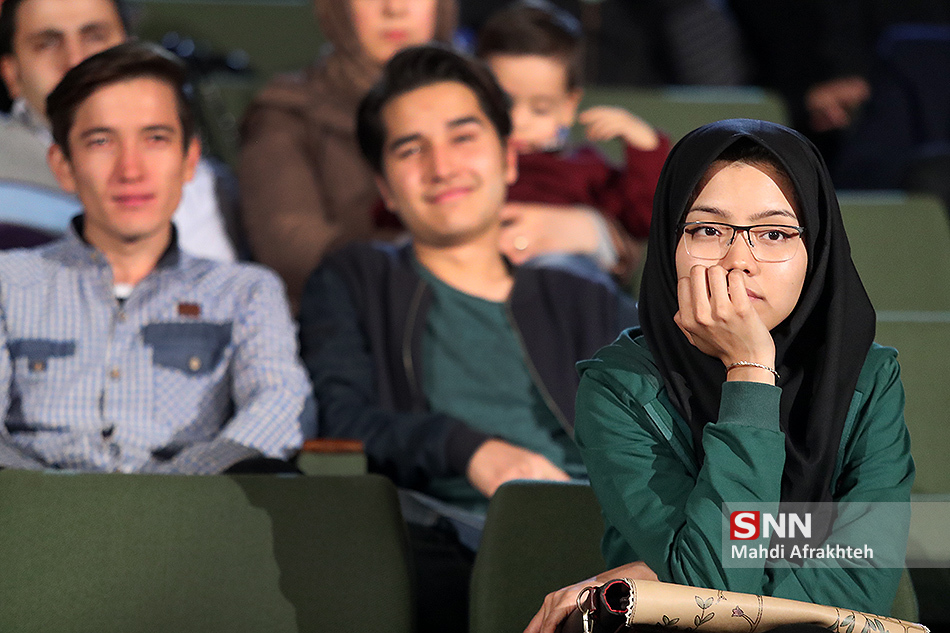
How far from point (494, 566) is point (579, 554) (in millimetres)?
99

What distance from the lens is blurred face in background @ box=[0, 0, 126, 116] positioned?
84.4 inches

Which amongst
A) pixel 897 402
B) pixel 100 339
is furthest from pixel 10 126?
pixel 897 402

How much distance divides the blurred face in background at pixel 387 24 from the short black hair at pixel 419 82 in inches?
17.7

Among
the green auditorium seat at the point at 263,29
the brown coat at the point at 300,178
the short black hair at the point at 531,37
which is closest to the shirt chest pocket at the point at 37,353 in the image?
the brown coat at the point at 300,178

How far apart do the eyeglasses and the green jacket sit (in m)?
0.13

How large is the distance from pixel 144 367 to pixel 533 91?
112 cm

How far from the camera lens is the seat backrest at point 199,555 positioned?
4.09ft

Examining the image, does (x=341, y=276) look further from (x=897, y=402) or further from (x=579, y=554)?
(x=897, y=402)

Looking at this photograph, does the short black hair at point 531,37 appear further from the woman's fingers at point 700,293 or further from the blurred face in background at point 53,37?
the woman's fingers at point 700,293

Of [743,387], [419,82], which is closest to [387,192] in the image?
[419,82]

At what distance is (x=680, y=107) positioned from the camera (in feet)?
9.66

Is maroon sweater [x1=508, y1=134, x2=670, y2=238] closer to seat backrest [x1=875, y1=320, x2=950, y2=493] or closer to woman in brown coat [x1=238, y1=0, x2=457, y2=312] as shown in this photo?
woman in brown coat [x1=238, y1=0, x2=457, y2=312]

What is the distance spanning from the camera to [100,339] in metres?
1.73

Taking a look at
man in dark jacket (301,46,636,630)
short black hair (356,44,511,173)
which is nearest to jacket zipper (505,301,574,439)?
man in dark jacket (301,46,636,630)
